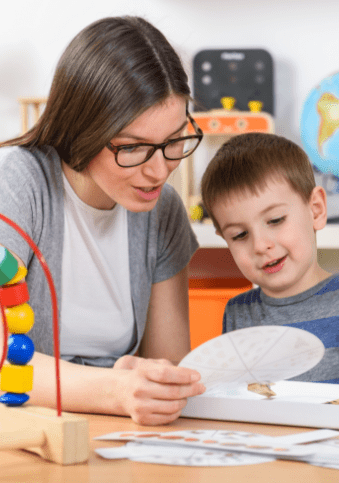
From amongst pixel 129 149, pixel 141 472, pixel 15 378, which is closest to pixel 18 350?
pixel 15 378

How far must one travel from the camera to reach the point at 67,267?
3.43 feet

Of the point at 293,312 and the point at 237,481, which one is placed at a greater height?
the point at 237,481

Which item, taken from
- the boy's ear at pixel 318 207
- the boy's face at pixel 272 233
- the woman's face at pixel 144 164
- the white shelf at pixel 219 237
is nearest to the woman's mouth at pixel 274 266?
the boy's face at pixel 272 233

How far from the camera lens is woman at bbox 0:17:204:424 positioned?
2.38 ft

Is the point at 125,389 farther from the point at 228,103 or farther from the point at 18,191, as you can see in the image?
the point at 228,103

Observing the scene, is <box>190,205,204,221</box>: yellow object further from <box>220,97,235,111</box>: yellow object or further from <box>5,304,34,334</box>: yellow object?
<box>5,304,34,334</box>: yellow object

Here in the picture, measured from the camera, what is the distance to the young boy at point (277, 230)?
106 cm

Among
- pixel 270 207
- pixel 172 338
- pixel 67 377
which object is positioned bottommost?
pixel 172 338

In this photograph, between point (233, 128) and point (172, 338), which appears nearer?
point (172, 338)

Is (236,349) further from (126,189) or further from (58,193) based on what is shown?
(58,193)

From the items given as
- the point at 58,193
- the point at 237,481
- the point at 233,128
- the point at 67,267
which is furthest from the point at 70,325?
the point at 233,128

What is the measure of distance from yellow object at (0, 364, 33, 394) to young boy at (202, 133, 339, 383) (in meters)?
0.57

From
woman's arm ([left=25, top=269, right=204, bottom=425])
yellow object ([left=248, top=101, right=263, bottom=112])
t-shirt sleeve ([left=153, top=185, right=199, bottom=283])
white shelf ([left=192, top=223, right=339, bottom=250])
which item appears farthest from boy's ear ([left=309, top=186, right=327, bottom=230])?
yellow object ([left=248, top=101, right=263, bottom=112])

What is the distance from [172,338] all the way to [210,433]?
61 centimetres
